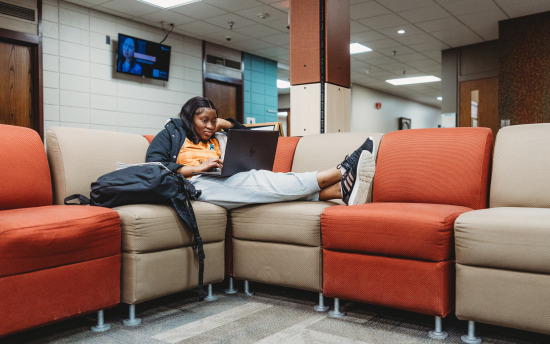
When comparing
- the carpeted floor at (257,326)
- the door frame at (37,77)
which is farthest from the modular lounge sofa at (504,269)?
the door frame at (37,77)

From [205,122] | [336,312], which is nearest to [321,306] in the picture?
[336,312]

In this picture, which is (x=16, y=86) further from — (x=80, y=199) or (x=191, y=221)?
(x=191, y=221)

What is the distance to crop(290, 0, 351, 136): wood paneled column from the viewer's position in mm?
3779

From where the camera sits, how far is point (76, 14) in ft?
19.2

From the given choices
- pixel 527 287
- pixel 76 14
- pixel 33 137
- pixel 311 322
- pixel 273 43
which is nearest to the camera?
pixel 527 287

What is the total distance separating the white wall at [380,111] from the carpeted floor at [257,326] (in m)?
9.46

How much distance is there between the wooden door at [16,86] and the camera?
Answer: 17.3ft

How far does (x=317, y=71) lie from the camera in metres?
3.80

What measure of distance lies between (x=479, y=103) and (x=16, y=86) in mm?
7028

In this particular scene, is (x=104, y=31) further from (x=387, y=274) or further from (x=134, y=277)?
(x=387, y=274)

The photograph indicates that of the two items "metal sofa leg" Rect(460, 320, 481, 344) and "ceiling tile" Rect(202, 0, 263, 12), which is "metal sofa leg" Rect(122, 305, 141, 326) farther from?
"ceiling tile" Rect(202, 0, 263, 12)

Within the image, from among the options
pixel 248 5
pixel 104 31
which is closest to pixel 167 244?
pixel 248 5

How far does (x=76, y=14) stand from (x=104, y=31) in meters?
0.43

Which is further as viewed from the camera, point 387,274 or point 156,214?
point 156,214
